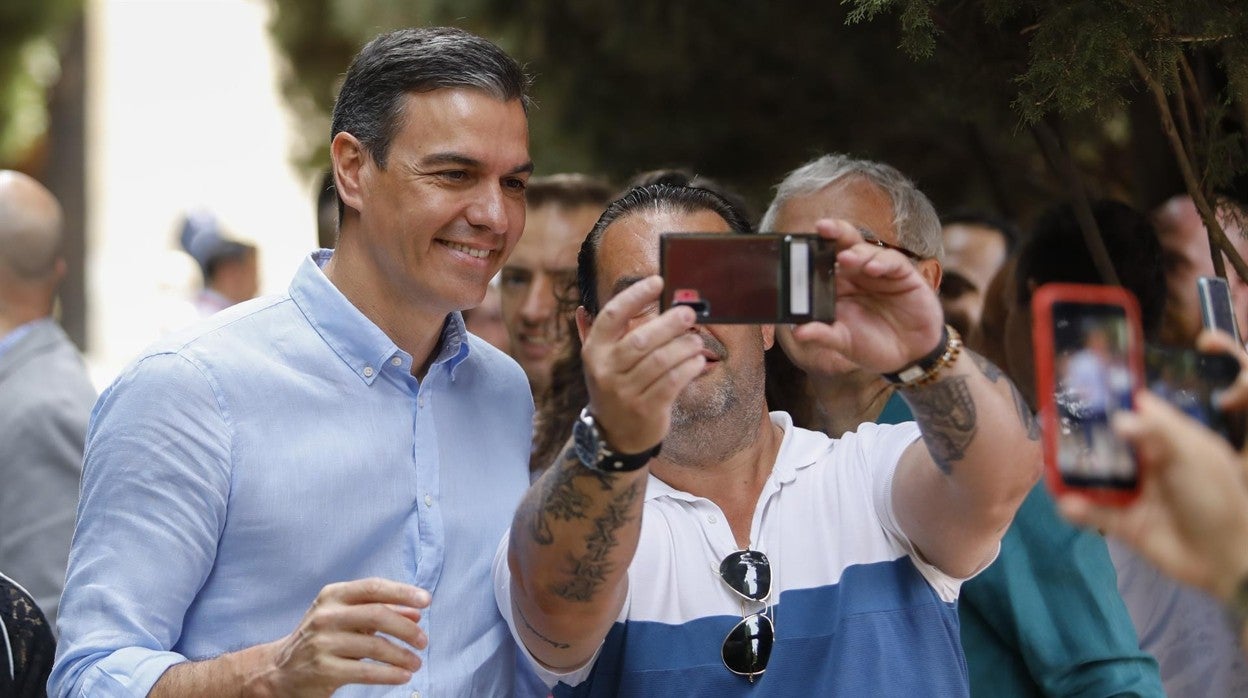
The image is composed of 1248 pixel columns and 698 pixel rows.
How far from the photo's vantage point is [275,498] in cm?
235

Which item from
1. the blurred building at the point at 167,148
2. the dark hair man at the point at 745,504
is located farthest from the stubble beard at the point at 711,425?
the blurred building at the point at 167,148

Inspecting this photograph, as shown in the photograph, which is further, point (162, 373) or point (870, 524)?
point (870, 524)

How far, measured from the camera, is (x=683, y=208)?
107 inches

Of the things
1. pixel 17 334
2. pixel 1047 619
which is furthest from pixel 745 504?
pixel 17 334

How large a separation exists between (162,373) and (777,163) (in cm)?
412

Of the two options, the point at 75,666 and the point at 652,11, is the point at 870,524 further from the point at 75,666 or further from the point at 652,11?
the point at 652,11

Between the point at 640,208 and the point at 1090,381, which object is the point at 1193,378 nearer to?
the point at 1090,381

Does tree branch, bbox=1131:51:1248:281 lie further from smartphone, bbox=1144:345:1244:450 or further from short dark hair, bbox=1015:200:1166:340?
smartphone, bbox=1144:345:1244:450

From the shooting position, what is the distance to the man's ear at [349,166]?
8.75ft

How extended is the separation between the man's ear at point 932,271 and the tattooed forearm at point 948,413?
1081mm

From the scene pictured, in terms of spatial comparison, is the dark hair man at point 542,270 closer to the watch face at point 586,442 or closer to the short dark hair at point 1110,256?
the short dark hair at point 1110,256

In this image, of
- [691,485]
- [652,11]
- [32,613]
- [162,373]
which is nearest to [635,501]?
[691,485]

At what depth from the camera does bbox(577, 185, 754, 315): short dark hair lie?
2730mm

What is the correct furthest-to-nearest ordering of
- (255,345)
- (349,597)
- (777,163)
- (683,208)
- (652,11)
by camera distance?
(777,163)
(652,11)
(683,208)
(255,345)
(349,597)
